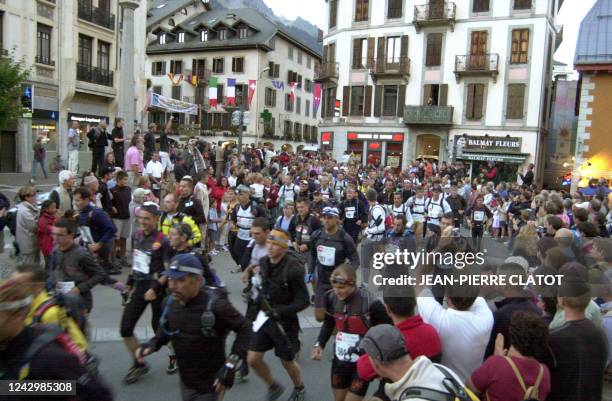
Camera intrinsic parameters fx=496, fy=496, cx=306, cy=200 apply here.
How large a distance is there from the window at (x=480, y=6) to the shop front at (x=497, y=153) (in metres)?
8.42

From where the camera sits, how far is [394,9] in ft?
118

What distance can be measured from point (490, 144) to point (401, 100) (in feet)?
23.1

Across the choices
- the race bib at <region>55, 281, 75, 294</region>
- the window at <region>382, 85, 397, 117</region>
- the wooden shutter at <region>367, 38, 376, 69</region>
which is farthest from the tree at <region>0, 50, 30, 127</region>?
the window at <region>382, 85, 397, 117</region>

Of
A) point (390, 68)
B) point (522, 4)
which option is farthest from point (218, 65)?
point (522, 4)

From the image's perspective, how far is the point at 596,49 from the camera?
23922 millimetres

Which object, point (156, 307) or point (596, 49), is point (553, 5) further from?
point (156, 307)

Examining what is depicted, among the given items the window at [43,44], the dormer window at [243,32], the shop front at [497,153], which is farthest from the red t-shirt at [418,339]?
the dormer window at [243,32]

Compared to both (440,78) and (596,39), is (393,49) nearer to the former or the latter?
(440,78)

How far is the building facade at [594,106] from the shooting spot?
23844mm

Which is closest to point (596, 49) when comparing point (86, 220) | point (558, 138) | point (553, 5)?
point (553, 5)

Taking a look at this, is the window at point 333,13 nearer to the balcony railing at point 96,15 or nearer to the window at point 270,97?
the window at point 270,97

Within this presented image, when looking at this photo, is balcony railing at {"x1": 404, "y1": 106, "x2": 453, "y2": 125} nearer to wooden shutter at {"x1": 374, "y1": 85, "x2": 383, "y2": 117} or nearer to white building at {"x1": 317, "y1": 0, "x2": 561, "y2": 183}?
white building at {"x1": 317, "y1": 0, "x2": 561, "y2": 183}

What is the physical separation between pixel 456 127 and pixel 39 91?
84.2 feet

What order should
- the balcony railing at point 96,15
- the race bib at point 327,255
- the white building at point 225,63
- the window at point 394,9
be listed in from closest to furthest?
the race bib at point 327,255, the balcony railing at point 96,15, the window at point 394,9, the white building at point 225,63
